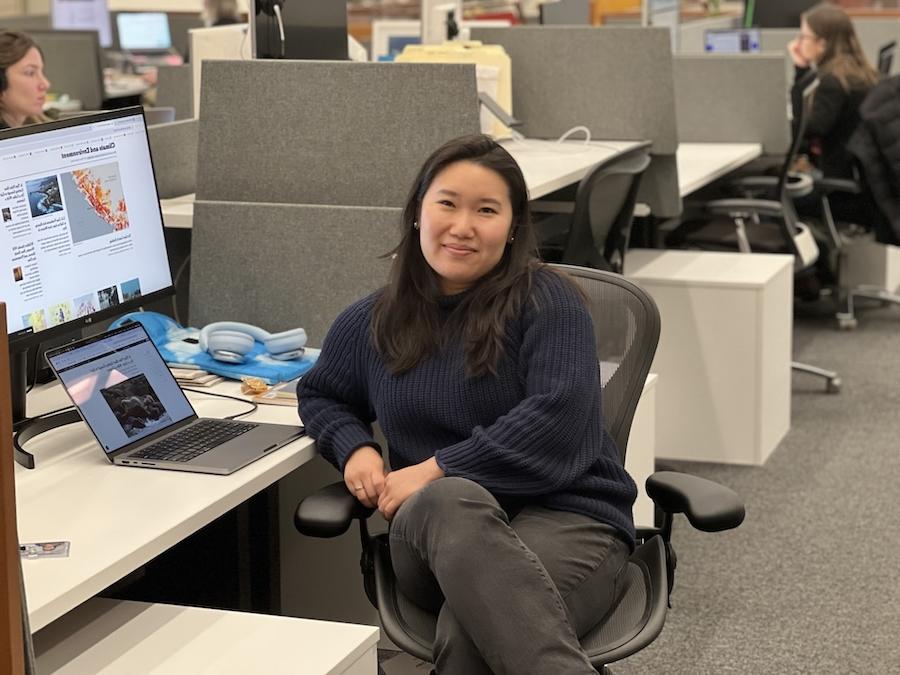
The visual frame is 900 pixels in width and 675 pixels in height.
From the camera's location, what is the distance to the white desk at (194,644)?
58.0 inches

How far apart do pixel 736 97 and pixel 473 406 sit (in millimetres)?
3081

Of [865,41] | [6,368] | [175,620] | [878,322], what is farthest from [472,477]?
[865,41]

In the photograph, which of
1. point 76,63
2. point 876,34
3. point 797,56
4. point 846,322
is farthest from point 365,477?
point 876,34

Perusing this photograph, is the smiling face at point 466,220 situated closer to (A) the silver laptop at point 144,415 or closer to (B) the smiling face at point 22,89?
(A) the silver laptop at point 144,415

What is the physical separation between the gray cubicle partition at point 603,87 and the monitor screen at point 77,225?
181cm

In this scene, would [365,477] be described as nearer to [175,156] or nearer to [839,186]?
[175,156]

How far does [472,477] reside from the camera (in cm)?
181

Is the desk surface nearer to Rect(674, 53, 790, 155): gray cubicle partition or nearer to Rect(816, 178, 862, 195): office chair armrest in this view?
Rect(674, 53, 790, 155): gray cubicle partition

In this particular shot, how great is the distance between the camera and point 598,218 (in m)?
3.16

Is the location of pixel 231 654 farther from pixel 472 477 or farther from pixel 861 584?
pixel 861 584

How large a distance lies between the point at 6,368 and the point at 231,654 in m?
0.55

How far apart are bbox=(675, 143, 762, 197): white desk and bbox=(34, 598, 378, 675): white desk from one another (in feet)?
7.81

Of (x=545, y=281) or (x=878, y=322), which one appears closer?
(x=545, y=281)

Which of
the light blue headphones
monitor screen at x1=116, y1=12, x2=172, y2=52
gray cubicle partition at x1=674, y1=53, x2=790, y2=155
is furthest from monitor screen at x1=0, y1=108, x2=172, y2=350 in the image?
monitor screen at x1=116, y1=12, x2=172, y2=52
